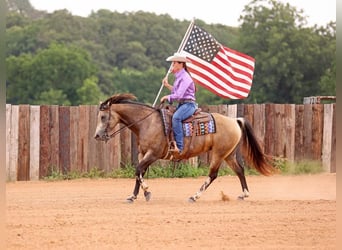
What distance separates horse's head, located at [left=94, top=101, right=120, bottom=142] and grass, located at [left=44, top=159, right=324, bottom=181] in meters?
4.47

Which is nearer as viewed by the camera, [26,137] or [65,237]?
[65,237]

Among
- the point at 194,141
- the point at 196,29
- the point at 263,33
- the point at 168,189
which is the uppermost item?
the point at 263,33

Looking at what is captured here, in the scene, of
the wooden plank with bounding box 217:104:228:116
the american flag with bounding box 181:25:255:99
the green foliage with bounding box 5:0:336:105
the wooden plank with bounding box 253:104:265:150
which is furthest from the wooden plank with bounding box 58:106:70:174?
the green foliage with bounding box 5:0:336:105

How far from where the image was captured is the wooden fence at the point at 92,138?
17359mm

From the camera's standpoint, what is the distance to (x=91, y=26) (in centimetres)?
9150

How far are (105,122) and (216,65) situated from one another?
11.7ft

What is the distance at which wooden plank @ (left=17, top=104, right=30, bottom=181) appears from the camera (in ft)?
56.8

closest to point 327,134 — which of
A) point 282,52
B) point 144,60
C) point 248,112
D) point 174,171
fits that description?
point 248,112

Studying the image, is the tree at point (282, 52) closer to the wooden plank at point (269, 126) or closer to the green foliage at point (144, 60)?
the green foliage at point (144, 60)

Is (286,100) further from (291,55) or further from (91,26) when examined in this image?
(91,26)

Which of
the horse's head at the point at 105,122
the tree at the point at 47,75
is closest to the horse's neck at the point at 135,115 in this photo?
the horse's head at the point at 105,122

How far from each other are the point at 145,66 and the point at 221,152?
6828 cm

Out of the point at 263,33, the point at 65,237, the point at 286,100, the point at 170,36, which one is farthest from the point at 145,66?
the point at 65,237

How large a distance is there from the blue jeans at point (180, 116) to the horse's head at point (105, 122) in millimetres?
922
